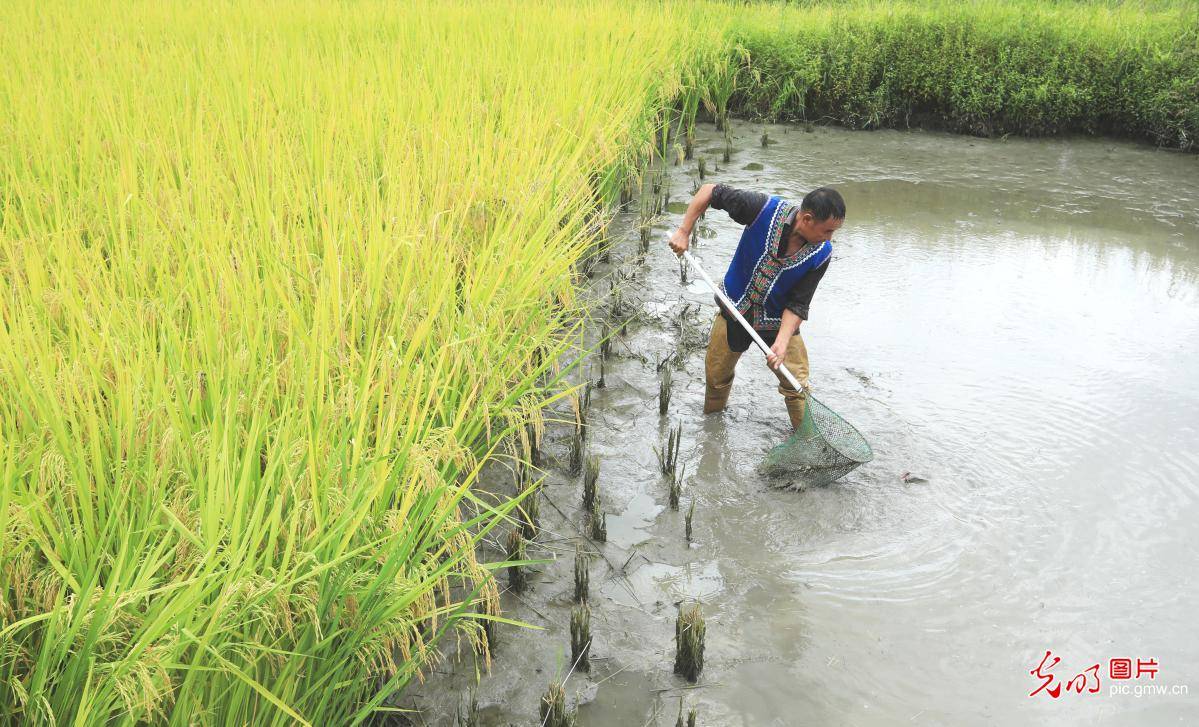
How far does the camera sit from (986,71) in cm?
715

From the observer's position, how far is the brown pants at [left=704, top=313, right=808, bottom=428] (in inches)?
119

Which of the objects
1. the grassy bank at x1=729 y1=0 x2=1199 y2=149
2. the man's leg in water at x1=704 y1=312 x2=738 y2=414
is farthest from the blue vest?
the grassy bank at x1=729 y1=0 x2=1199 y2=149

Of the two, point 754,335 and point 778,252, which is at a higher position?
point 778,252

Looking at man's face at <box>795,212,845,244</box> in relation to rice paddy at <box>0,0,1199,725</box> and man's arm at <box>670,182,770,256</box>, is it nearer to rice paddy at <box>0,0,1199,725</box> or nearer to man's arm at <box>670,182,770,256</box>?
man's arm at <box>670,182,770,256</box>

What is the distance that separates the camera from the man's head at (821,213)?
2643 millimetres

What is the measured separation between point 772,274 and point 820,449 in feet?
2.10

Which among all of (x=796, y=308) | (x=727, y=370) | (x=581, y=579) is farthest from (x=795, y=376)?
(x=581, y=579)

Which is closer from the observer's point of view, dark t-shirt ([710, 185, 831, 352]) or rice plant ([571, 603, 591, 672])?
rice plant ([571, 603, 591, 672])

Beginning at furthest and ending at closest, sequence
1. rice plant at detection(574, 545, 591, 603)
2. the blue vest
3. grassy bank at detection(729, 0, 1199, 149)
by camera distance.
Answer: grassy bank at detection(729, 0, 1199, 149)
the blue vest
rice plant at detection(574, 545, 591, 603)

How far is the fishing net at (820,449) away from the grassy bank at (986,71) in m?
5.36

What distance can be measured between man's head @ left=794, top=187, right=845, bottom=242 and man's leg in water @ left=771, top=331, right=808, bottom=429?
1.39 ft

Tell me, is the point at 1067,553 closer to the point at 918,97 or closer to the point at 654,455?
the point at 654,455

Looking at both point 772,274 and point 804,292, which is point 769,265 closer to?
point 772,274

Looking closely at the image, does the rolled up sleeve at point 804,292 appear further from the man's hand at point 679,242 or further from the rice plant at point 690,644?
the rice plant at point 690,644
